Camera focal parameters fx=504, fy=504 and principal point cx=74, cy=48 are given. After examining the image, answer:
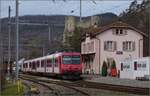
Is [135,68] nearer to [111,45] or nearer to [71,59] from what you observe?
[71,59]

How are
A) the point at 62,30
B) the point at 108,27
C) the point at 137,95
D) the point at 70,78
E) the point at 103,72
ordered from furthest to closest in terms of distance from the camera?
the point at 62,30
the point at 108,27
the point at 103,72
the point at 70,78
the point at 137,95

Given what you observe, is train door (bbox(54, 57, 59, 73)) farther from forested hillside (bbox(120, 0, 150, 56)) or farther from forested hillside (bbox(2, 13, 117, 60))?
forested hillside (bbox(120, 0, 150, 56))

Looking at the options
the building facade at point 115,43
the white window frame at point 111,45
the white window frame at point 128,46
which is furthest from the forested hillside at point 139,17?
the white window frame at point 111,45

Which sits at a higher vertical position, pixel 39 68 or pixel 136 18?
pixel 136 18

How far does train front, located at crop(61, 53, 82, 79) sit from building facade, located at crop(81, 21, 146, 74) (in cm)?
2264

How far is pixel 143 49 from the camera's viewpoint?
82.2m

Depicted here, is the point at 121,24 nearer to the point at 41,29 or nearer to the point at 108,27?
the point at 108,27

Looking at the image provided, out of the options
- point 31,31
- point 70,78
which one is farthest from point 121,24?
point 70,78

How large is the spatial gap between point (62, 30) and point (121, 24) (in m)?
17.5

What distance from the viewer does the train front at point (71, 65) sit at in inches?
2163

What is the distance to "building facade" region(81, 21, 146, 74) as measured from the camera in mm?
78625

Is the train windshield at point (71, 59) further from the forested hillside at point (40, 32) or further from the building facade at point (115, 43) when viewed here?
the building facade at point (115, 43)

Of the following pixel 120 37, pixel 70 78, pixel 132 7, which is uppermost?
pixel 132 7

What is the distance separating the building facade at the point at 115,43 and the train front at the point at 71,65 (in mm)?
22637
